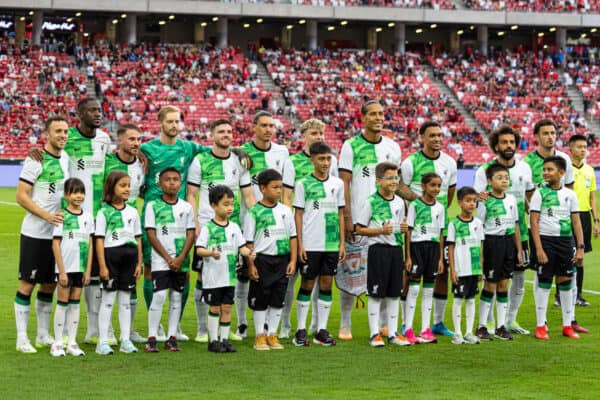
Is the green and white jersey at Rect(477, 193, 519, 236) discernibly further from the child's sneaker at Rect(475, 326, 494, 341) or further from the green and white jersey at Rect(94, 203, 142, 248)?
the green and white jersey at Rect(94, 203, 142, 248)

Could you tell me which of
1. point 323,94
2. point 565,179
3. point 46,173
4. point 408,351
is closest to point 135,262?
point 46,173

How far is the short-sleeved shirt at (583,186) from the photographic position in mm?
14617

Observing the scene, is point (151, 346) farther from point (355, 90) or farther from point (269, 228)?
point (355, 90)

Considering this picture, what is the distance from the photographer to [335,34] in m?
67.4

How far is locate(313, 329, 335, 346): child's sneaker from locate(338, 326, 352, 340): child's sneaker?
0.37m

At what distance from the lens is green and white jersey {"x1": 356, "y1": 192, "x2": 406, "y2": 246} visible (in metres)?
11.2

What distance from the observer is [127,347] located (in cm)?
1069

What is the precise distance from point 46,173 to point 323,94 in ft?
152

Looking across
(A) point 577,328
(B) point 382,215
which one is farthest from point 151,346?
(A) point 577,328

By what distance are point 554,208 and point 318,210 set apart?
2.75 m

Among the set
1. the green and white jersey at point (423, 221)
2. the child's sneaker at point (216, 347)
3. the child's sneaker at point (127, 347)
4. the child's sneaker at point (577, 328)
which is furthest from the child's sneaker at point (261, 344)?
the child's sneaker at point (577, 328)

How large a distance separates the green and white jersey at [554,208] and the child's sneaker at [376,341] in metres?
2.37

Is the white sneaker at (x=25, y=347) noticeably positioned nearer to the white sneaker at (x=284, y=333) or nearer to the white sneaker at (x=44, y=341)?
the white sneaker at (x=44, y=341)

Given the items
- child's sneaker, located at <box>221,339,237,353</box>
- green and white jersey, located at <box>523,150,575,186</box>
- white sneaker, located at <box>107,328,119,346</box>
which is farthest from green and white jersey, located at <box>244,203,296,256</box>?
green and white jersey, located at <box>523,150,575,186</box>
